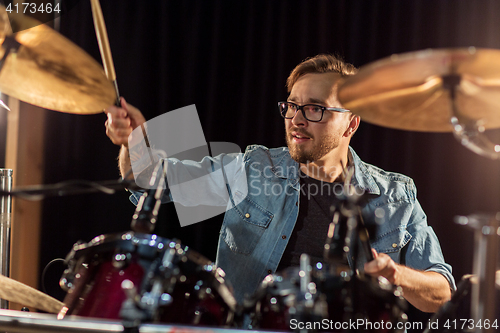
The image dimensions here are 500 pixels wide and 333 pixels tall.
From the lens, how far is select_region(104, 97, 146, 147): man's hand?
991 mm

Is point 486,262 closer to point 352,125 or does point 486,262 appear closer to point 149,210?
point 149,210

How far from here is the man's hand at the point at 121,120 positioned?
39.0 inches

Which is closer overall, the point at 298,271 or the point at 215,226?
the point at 298,271

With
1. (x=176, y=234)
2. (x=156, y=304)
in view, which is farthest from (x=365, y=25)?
(x=156, y=304)

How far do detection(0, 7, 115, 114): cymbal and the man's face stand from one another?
87cm

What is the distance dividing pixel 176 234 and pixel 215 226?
0.20 meters

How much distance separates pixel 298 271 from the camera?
2.64 feet

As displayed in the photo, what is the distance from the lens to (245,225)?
5.12ft

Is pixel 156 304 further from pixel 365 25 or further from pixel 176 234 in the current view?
pixel 365 25

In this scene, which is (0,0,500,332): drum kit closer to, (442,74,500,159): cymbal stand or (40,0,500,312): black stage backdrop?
(442,74,500,159): cymbal stand

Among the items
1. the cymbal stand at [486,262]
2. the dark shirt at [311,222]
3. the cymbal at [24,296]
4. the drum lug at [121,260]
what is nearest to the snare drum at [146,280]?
the drum lug at [121,260]

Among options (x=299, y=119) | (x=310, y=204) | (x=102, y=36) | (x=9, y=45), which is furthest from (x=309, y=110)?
(x=9, y=45)

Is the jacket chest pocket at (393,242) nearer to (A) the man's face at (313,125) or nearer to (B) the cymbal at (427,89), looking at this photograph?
(A) the man's face at (313,125)

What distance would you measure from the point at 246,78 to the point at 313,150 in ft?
1.91
